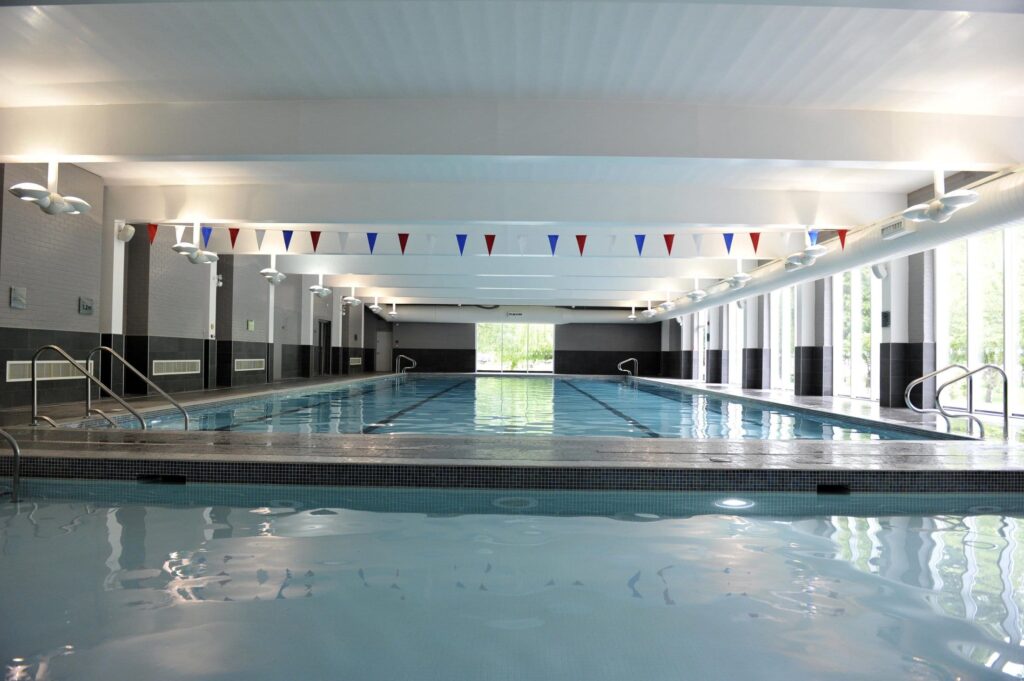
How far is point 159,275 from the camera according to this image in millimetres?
11680

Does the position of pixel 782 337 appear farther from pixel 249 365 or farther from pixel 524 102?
pixel 524 102

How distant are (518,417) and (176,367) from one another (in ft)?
19.5

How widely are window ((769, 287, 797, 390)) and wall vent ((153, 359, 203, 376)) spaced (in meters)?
12.3

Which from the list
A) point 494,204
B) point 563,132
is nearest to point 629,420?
point 494,204

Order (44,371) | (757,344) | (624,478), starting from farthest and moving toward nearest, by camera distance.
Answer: (757,344)
(44,371)
(624,478)

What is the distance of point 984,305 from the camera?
34.7 feet

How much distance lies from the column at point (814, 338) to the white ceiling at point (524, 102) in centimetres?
404

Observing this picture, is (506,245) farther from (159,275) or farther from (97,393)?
(97,393)

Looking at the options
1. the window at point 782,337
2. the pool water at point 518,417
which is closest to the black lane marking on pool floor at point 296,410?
the pool water at point 518,417

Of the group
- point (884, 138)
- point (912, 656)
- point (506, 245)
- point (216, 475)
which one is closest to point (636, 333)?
point (506, 245)

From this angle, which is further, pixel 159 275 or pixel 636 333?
pixel 636 333

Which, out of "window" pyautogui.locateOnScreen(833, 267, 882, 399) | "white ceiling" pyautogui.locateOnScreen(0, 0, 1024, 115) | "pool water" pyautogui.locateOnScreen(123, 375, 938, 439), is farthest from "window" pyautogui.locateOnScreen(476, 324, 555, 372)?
"white ceiling" pyautogui.locateOnScreen(0, 0, 1024, 115)

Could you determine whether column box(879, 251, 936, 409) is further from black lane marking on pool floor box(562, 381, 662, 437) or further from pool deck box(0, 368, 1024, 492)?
pool deck box(0, 368, 1024, 492)

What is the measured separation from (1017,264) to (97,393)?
12.7 meters
